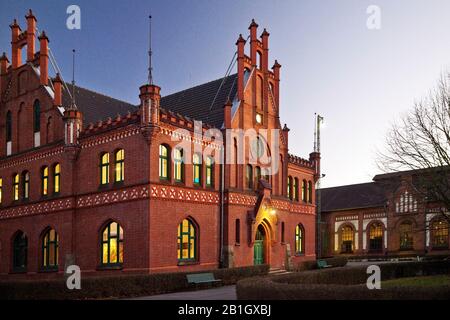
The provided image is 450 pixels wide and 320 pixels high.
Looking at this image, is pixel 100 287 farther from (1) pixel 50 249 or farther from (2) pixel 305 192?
(2) pixel 305 192

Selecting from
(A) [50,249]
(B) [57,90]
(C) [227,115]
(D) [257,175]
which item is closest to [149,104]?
(C) [227,115]

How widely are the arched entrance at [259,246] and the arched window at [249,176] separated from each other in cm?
308

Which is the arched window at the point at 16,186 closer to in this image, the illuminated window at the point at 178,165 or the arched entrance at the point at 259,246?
the illuminated window at the point at 178,165

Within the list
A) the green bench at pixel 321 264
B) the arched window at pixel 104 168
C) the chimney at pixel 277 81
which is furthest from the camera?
the green bench at pixel 321 264

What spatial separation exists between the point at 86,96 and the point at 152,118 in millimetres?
11451

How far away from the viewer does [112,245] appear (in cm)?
2705

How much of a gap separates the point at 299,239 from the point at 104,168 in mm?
19139

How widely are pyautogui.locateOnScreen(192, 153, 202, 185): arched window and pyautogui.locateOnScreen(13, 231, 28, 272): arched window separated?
12745 mm

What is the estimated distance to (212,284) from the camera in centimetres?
2564

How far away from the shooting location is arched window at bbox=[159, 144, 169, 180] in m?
26.6

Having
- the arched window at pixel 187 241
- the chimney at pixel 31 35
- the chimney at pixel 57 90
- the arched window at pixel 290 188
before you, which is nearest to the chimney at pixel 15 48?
the chimney at pixel 31 35

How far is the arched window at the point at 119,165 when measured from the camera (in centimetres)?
2695

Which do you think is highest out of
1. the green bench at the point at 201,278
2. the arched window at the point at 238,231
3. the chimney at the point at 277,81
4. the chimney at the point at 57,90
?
the chimney at the point at 277,81
